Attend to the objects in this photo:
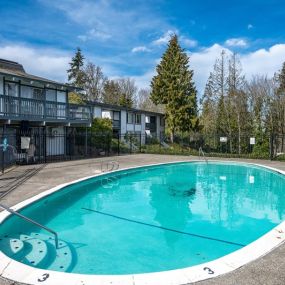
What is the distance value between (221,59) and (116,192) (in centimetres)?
2384

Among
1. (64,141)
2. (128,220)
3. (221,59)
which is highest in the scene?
(221,59)

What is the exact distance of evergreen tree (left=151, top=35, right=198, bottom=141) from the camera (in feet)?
109

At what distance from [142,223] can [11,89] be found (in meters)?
15.0

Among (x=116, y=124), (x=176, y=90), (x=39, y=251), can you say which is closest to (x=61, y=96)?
(x=116, y=124)

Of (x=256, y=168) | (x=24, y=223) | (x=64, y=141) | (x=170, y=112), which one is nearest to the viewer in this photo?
(x=24, y=223)

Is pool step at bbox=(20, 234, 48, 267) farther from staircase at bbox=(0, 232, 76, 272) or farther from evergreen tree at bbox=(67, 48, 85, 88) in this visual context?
evergreen tree at bbox=(67, 48, 85, 88)

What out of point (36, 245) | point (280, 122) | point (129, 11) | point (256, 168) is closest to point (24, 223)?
point (36, 245)

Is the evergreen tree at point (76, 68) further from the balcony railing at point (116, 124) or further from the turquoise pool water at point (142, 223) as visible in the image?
the turquoise pool water at point (142, 223)

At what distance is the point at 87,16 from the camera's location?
15.0 m

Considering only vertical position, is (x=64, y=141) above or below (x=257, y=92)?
below

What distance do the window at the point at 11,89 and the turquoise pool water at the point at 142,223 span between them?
9369mm

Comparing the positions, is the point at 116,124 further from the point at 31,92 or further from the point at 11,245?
the point at 11,245

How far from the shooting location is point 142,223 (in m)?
8.04

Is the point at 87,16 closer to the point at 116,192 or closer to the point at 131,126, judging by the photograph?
the point at 116,192
